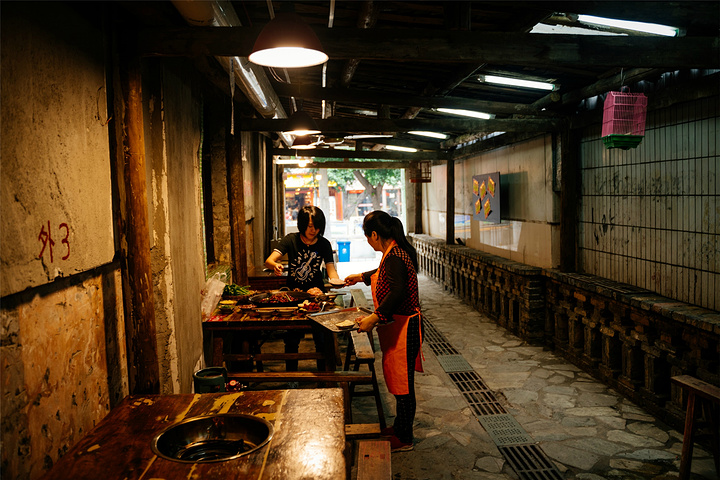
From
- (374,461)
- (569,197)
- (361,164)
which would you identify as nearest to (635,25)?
(569,197)

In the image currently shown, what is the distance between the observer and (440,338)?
9.67 m

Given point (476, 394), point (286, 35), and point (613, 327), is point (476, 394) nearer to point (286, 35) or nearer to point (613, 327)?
point (613, 327)

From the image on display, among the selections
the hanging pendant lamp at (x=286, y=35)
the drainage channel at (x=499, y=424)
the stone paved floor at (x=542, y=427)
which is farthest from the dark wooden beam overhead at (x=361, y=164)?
the hanging pendant lamp at (x=286, y=35)

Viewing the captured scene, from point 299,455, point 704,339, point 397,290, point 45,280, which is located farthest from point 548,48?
point 45,280

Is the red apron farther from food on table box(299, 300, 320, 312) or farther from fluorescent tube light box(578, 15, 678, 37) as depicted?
fluorescent tube light box(578, 15, 678, 37)

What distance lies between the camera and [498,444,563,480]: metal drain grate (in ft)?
15.8

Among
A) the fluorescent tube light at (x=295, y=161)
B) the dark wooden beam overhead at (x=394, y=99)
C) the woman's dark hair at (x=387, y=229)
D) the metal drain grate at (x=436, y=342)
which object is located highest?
the dark wooden beam overhead at (x=394, y=99)

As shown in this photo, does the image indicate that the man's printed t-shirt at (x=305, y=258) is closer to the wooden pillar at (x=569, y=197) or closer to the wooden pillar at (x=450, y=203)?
the wooden pillar at (x=569, y=197)

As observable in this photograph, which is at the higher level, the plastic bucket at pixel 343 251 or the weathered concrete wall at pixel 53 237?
the weathered concrete wall at pixel 53 237

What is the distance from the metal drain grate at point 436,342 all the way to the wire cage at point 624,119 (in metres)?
4.35

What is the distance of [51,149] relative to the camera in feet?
9.33

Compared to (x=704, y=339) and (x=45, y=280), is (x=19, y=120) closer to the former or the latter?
(x=45, y=280)

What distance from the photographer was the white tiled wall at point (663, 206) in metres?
5.65

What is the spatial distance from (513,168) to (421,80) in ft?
12.2
